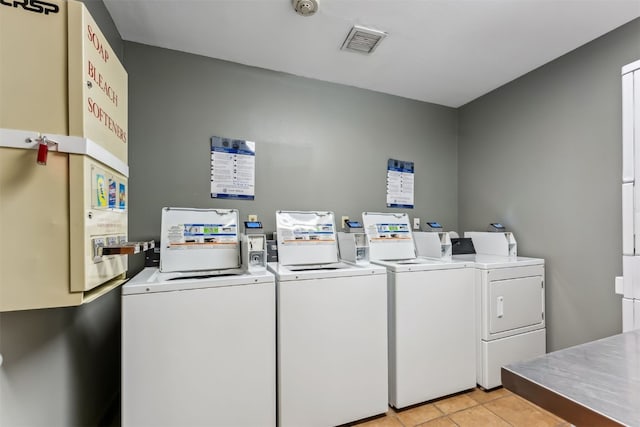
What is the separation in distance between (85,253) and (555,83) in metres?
3.26

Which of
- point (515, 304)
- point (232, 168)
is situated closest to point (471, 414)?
point (515, 304)

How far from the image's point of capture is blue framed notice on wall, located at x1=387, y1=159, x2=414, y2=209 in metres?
2.93

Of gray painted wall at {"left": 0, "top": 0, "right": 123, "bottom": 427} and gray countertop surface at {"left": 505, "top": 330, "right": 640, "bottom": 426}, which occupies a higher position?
gray countertop surface at {"left": 505, "top": 330, "right": 640, "bottom": 426}

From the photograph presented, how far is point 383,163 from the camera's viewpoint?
2908 mm

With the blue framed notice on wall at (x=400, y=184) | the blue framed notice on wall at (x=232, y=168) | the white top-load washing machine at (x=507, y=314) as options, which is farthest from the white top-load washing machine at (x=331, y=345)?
the blue framed notice on wall at (x=400, y=184)

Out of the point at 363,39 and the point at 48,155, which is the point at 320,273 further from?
the point at 363,39

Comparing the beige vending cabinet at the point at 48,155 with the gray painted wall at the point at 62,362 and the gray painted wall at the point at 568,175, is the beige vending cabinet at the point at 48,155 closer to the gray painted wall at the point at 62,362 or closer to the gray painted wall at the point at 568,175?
the gray painted wall at the point at 62,362

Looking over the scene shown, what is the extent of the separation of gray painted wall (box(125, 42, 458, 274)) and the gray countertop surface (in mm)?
1973

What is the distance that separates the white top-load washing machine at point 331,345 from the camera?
1.67 meters

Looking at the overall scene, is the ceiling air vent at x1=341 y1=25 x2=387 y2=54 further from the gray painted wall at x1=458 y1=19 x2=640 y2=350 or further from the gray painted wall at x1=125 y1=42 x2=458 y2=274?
the gray painted wall at x1=458 y1=19 x2=640 y2=350

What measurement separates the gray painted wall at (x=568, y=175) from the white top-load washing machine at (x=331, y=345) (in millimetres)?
1555

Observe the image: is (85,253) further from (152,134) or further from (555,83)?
(555,83)

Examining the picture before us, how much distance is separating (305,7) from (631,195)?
88.9 inches

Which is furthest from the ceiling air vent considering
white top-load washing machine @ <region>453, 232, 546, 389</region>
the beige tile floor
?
the beige tile floor
